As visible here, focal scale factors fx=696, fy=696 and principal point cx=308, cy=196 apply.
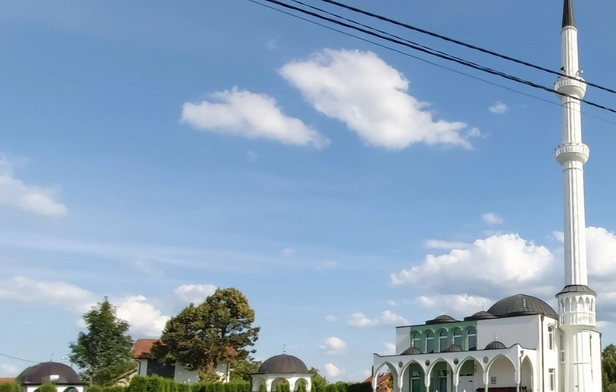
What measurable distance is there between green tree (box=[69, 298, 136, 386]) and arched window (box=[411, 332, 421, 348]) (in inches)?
810

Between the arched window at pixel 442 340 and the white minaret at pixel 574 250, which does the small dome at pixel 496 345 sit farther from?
the arched window at pixel 442 340

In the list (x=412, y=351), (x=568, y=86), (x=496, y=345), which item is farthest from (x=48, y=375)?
(x=568, y=86)

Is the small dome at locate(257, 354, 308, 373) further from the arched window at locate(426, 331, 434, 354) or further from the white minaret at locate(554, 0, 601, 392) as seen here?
the white minaret at locate(554, 0, 601, 392)

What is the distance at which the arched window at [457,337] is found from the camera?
42969 mm

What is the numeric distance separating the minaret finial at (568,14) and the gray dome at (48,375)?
36464mm

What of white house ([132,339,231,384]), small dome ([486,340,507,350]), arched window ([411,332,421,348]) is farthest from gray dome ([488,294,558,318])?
white house ([132,339,231,384])

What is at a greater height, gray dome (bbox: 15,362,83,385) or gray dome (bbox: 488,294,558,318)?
gray dome (bbox: 488,294,558,318)

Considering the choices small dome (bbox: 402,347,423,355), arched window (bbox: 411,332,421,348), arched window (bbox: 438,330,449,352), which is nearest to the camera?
small dome (bbox: 402,347,423,355)

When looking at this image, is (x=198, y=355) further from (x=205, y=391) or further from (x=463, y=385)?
(x=463, y=385)

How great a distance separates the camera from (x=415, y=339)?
148 feet

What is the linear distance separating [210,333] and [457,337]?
58.3 ft

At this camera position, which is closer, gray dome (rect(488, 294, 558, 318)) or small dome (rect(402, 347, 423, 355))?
gray dome (rect(488, 294, 558, 318))

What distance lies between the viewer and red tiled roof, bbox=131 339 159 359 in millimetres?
55406

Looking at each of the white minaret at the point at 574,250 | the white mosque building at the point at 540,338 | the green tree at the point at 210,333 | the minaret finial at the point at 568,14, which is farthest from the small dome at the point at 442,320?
the minaret finial at the point at 568,14
